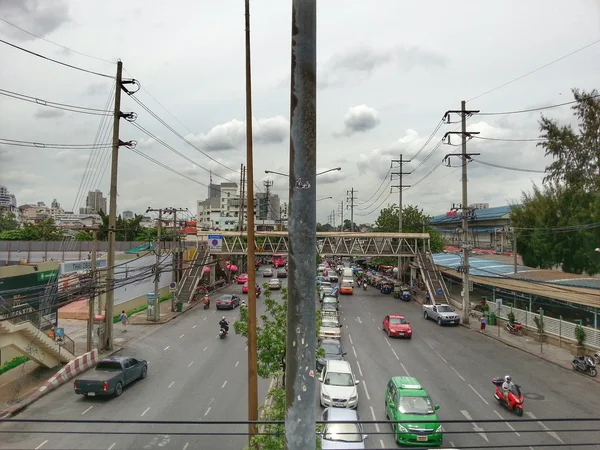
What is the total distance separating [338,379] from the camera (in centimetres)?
1794

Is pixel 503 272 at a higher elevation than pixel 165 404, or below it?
higher

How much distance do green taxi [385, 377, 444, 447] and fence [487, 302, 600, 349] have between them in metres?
15.8

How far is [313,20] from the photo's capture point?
389 cm

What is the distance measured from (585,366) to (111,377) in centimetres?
2251

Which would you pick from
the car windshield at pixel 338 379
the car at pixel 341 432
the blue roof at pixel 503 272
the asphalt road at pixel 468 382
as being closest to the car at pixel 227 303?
the asphalt road at pixel 468 382

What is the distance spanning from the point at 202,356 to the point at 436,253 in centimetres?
5618

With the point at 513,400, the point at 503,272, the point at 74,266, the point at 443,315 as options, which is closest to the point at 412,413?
the point at 513,400

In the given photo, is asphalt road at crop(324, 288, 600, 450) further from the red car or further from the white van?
the white van

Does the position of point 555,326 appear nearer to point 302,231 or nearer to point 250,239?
point 250,239

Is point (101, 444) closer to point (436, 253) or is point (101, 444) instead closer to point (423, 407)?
point (423, 407)

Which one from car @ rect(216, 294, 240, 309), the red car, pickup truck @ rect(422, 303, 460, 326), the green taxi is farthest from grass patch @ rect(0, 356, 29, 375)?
pickup truck @ rect(422, 303, 460, 326)

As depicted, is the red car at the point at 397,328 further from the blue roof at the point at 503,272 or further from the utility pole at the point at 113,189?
the utility pole at the point at 113,189

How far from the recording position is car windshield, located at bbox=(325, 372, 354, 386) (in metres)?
17.7

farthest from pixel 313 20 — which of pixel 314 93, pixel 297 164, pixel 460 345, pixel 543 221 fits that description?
pixel 543 221
